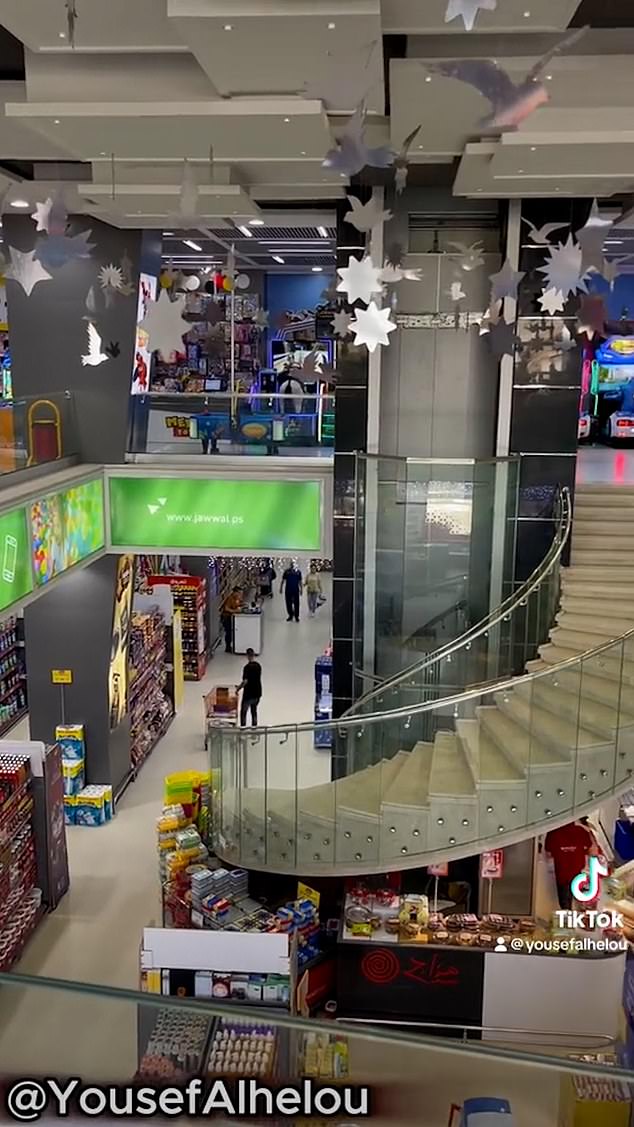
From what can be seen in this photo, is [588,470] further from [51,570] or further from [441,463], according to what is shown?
[51,570]

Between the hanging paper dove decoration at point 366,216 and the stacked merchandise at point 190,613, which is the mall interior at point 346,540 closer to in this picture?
the hanging paper dove decoration at point 366,216

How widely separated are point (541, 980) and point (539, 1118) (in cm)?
431

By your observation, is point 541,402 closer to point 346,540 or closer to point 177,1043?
point 346,540

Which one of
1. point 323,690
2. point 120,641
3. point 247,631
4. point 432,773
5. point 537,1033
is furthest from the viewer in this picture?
point 247,631

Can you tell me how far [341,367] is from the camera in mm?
10047

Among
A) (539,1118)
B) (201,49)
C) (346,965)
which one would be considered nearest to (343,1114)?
(539,1118)

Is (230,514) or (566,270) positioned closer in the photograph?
(566,270)

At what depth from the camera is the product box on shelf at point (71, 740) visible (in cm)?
1145

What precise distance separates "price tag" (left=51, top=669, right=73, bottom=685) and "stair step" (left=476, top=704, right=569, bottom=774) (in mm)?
5152

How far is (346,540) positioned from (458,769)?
114 inches

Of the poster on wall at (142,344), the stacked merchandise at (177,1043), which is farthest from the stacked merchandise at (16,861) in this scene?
the stacked merchandise at (177,1043)

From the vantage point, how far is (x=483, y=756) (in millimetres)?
8086

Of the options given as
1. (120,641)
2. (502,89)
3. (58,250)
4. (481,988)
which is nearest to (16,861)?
(120,641)

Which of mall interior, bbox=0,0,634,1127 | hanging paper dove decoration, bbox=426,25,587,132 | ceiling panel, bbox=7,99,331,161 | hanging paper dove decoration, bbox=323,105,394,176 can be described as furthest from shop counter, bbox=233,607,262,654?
hanging paper dove decoration, bbox=426,25,587,132
